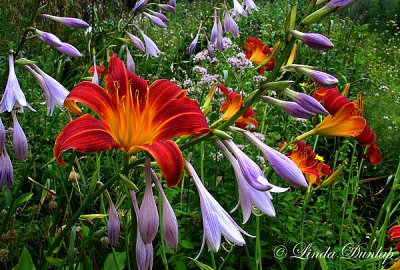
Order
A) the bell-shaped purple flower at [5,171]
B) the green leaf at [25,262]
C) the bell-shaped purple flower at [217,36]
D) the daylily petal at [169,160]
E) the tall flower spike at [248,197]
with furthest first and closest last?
1. the bell-shaped purple flower at [217,36]
2. the green leaf at [25,262]
3. the bell-shaped purple flower at [5,171]
4. the tall flower spike at [248,197]
5. the daylily petal at [169,160]

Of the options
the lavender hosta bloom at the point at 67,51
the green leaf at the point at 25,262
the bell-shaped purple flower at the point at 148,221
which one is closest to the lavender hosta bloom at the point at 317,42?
the bell-shaped purple flower at the point at 148,221

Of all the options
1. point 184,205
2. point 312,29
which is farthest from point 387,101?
point 184,205

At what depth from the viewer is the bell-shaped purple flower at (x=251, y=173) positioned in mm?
958

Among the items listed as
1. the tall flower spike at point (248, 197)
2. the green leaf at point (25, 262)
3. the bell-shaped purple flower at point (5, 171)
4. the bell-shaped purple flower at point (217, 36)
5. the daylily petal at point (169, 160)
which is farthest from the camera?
the bell-shaped purple flower at point (217, 36)

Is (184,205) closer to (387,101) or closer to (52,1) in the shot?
(52,1)

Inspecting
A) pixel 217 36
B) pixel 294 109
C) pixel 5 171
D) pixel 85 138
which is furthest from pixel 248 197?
pixel 217 36

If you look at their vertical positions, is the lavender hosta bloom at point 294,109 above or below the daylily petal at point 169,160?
above

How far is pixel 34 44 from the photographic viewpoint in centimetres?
486

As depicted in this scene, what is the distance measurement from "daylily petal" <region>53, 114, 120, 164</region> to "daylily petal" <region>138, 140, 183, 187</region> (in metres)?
0.08

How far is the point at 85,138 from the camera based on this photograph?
929 mm

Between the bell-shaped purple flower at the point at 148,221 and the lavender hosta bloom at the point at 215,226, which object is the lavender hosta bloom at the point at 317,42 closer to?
the lavender hosta bloom at the point at 215,226

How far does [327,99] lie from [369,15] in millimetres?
11729

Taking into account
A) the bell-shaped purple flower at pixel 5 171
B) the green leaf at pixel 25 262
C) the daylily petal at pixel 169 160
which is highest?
the daylily petal at pixel 169 160

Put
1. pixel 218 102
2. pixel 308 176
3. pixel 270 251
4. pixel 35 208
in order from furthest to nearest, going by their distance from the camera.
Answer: pixel 218 102 → pixel 270 251 → pixel 35 208 → pixel 308 176
